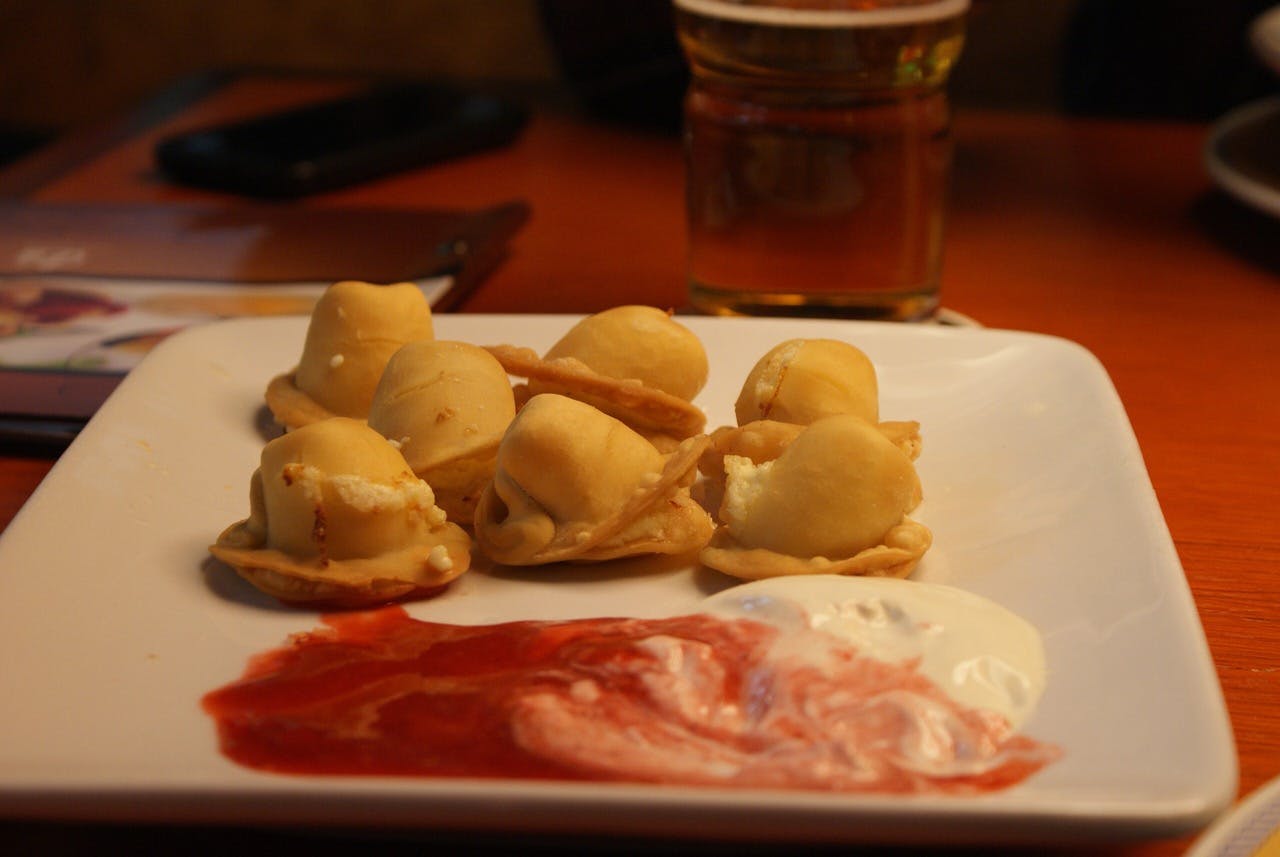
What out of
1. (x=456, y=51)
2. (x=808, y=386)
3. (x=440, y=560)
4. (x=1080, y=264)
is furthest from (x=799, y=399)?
(x=456, y=51)

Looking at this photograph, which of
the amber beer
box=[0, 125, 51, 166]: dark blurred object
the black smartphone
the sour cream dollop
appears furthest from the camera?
box=[0, 125, 51, 166]: dark blurred object

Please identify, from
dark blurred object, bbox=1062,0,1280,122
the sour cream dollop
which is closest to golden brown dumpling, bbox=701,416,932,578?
the sour cream dollop

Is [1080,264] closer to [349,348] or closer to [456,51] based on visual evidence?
[349,348]

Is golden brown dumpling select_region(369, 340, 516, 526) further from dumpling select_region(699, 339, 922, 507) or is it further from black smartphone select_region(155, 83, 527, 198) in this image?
black smartphone select_region(155, 83, 527, 198)

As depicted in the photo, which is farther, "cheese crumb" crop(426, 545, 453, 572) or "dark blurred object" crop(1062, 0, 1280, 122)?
"dark blurred object" crop(1062, 0, 1280, 122)

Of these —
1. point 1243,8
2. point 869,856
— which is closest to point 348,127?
point 1243,8

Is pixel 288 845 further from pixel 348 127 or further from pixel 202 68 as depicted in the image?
pixel 202 68

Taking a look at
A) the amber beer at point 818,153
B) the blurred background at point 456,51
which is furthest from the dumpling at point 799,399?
the blurred background at point 456,51
